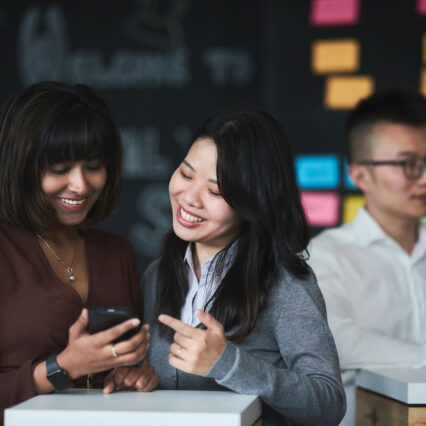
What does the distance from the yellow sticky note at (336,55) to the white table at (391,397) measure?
1.90 meters

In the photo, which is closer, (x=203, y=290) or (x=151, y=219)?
(x=203, y=290)

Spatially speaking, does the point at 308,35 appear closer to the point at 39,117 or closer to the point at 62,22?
the point at 62,22

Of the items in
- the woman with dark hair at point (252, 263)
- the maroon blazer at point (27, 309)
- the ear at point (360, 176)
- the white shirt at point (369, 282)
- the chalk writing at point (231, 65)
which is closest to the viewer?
the maroon blazer at point (27, 309)

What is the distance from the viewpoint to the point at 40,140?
1.60 m

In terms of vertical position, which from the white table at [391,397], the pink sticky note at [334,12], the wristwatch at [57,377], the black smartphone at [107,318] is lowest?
the white table at [391,397]

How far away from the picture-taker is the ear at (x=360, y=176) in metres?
2.68

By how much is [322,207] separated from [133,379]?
6.87 feet

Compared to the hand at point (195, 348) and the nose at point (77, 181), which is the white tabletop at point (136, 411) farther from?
the nose at point (77, 181)

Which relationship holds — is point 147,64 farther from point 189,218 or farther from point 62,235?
point 189,218

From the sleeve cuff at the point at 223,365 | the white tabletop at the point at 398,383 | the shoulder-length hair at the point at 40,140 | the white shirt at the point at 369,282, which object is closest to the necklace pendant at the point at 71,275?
the shoulder-length hair at the point at 40,140

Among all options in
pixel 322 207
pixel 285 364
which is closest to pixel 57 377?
pixel 285 364

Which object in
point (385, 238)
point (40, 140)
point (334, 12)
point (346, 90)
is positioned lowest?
point (385, 238)

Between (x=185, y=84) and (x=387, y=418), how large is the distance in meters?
2.66

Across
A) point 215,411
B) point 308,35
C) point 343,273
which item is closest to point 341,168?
point 308,35
